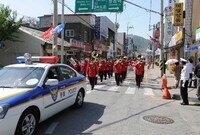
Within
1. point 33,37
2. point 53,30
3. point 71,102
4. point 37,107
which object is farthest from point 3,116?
point 33,37

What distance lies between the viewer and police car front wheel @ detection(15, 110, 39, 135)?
586 cm

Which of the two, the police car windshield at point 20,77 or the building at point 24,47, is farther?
the building at point 24,47

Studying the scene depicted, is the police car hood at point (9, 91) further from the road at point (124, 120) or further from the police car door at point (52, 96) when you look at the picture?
the road at point (124, 120)

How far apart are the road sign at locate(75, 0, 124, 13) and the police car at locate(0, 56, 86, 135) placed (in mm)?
15053

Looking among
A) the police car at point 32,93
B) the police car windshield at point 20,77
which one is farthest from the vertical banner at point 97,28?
the police car windshield at point 20,77

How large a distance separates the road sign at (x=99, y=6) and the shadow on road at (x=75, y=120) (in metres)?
14.8

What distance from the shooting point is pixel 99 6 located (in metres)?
23.6

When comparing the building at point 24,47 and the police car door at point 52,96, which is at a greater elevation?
the building at point 24,47

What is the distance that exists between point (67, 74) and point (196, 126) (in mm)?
3972

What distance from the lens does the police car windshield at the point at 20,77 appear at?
6797 millimetres

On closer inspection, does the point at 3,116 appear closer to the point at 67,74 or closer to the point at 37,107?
the point at 37,107

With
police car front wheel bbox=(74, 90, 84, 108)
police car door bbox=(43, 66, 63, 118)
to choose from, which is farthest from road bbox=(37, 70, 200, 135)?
police car door bbox=(43, 66, 63, 118)

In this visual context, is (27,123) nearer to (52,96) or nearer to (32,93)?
(32,93)

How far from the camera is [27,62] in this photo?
8047 mm
